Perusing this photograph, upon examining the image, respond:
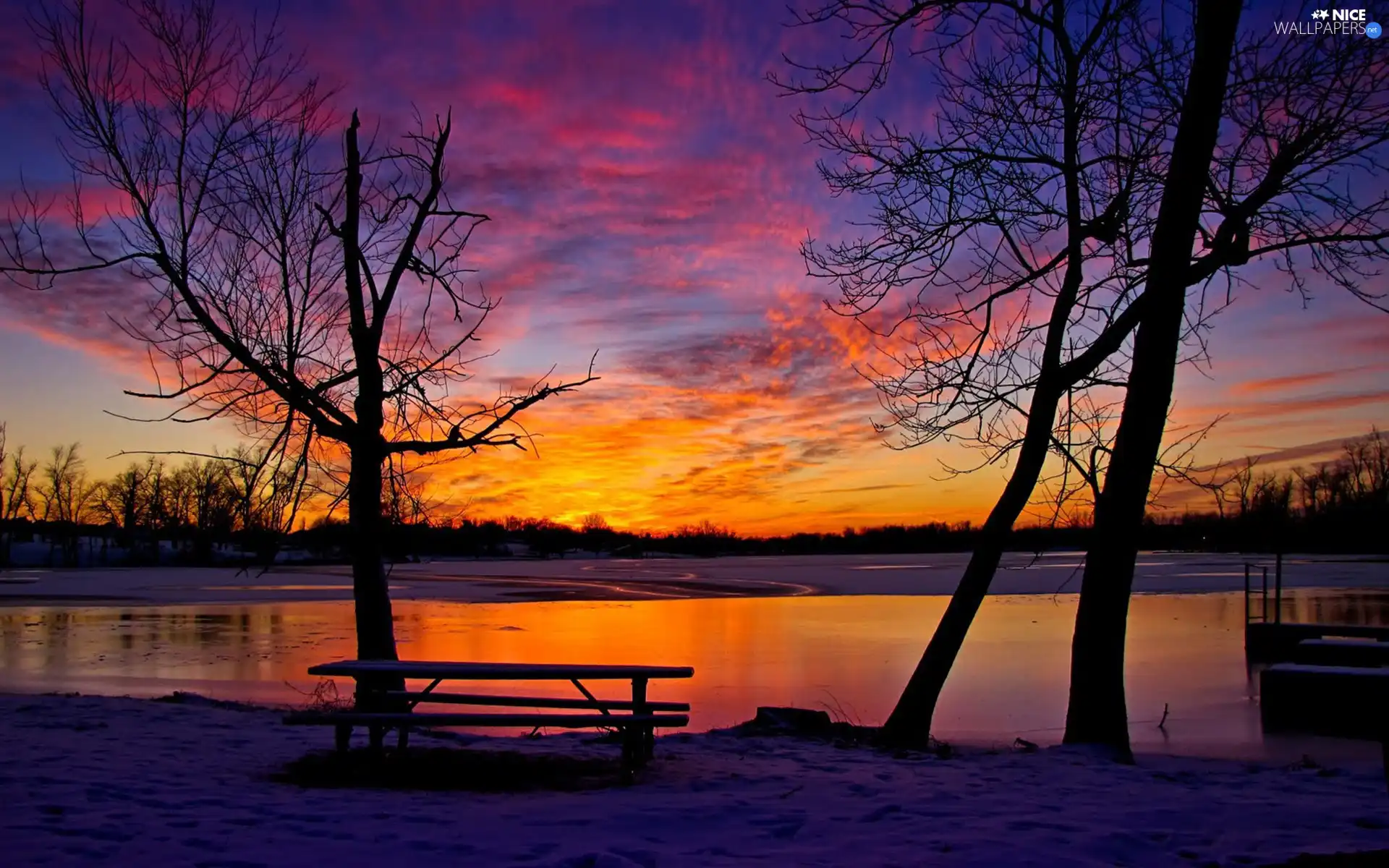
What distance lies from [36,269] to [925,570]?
57.0 metres

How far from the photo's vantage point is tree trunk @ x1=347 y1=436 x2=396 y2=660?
34.1ft

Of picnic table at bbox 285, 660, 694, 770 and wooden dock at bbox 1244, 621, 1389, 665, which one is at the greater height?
picnic table at bbox 285, 660, 694, 770

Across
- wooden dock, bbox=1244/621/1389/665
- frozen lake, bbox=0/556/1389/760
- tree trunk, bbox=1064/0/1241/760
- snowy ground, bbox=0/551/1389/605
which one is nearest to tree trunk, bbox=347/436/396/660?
frozen lake, bbox=0/556/1389/760

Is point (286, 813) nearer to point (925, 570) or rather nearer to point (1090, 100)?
point (1090, 100)

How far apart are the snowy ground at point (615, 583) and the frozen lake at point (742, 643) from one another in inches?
19.9

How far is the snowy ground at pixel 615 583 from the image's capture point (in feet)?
126

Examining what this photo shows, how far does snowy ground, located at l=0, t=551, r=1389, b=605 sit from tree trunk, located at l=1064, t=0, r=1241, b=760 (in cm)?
1926

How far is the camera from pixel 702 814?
19.3 feet

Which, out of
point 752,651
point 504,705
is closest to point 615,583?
point 752,651

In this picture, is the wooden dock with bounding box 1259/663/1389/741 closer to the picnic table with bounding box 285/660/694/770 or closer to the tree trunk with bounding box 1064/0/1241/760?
the tree trunk with bounding box 1064/0/1241/760

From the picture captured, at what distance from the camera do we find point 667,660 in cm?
1780

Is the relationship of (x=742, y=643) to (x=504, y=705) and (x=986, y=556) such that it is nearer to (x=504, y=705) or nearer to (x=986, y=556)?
(x=986, y=556)

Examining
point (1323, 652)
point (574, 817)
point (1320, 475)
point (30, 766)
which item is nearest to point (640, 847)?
point (574, 817)

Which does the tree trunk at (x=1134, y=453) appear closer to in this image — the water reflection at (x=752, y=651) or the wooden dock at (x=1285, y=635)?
the water reflection at (x=752, y=651)
